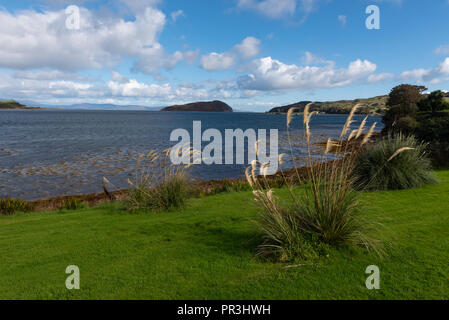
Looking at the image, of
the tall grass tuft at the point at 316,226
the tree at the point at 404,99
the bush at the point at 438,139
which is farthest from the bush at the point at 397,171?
the tree at the point at 404,99

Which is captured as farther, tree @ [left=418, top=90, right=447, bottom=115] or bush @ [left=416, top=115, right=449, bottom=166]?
tree @ [left=418, top=90, right=447, bottom=115]

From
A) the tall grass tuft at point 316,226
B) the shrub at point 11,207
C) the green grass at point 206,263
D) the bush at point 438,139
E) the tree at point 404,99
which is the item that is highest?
the tree at point 404,99

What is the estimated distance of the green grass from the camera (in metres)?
4.02

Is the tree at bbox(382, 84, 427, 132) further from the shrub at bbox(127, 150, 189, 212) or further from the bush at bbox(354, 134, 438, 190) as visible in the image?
the shrub at bbox(127, 150, 189, 212)

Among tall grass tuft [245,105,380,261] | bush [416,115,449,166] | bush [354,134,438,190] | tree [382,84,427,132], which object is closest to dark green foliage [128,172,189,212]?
tall grass tuft [245,105,380,261]

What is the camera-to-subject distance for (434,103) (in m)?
38.6

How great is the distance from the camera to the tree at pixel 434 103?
38.0 m

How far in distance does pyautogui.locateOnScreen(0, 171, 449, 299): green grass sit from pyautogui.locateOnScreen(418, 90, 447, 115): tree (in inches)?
1540

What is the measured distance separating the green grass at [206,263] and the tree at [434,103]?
3912 centimetres

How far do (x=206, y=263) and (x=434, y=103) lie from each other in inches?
1793

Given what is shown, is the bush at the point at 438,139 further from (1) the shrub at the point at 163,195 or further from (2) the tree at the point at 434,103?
(2) the tree at the point at 434,103

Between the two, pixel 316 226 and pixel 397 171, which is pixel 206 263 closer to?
pixel 316 226

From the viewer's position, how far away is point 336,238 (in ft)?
16.8

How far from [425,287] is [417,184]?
7.40 metres
